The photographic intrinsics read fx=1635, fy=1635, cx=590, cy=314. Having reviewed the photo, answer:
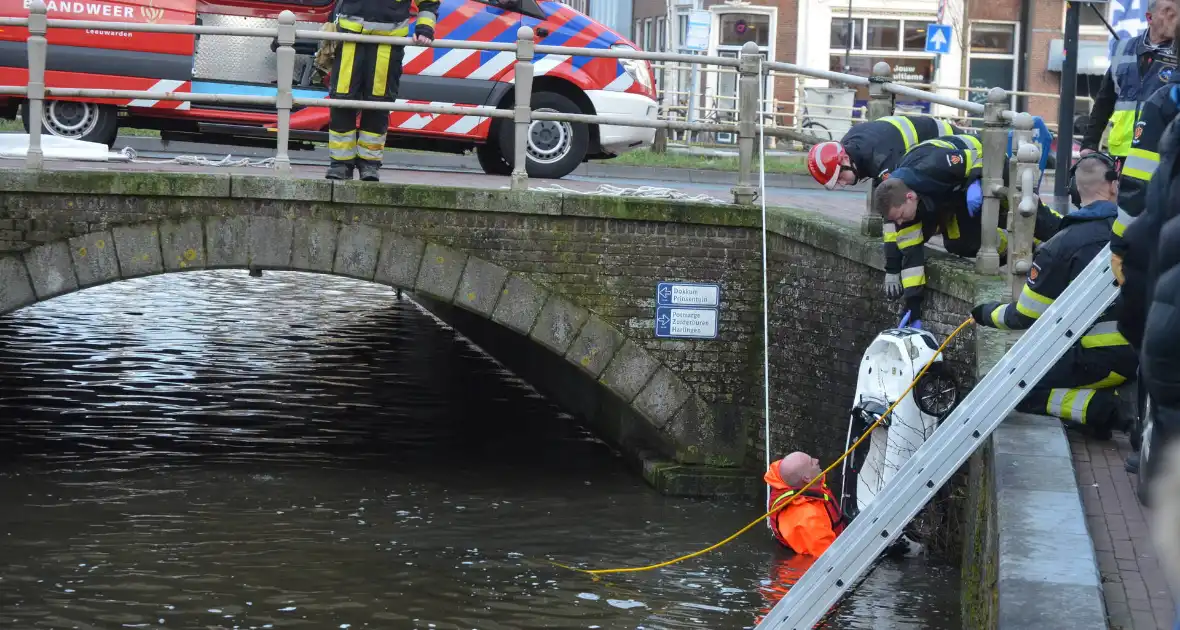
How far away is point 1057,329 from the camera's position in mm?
6168

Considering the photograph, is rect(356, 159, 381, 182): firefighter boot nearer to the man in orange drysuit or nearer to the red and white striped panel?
the red and white striped panel

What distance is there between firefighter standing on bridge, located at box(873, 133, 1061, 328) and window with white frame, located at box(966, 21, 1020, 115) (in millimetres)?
22002

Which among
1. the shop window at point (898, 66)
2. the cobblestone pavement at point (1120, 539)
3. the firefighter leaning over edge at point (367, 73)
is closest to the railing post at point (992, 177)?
the cobblestone pavement at point (1120, 539)

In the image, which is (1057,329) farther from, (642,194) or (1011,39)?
(1011,39)

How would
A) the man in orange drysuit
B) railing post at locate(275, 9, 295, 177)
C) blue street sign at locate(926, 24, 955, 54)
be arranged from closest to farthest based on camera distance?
1. the man in orange drysuit
2. railing post at locate(275, 9, 295, 177)
3. blue street sign at locate(926, 24, 955, 54)

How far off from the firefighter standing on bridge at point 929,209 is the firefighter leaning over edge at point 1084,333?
1.39 m

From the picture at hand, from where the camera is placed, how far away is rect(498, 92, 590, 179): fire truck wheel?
40.9 ft

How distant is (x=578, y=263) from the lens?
11031 mm

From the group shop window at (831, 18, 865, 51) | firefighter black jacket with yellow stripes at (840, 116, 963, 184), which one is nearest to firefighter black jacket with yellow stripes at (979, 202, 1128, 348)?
firefighter black jacket with yellow stripes at (840, 116, 963, 184)

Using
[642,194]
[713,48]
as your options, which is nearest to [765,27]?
[713,48]

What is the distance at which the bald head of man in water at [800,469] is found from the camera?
9367 mm

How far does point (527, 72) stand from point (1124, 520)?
18.8ft

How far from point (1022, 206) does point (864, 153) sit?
1386 mm

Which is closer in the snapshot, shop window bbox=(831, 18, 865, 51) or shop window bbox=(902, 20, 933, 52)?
shop window bbox=(831, 18, 865, 51)
